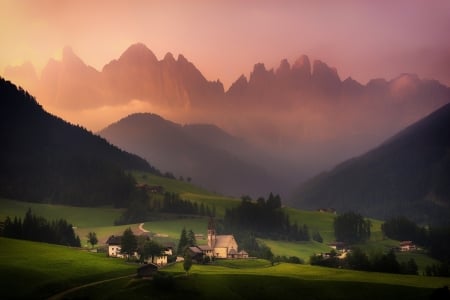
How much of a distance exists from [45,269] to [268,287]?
153 ft

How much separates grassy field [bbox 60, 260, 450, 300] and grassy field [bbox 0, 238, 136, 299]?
23.1 feet

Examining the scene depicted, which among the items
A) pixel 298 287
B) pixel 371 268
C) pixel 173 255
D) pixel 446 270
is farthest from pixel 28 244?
pixel 446 270

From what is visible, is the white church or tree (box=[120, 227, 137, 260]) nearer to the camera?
tree (box=[120, 227, 137, 260])

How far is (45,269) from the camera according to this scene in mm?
126438

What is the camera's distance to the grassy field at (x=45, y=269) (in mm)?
110938

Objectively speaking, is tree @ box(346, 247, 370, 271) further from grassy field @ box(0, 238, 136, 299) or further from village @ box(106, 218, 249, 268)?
grassy field @ box(0, 238, 136, 299)

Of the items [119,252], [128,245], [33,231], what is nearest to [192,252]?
[128,245]

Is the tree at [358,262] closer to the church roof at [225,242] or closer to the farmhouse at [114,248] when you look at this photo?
the church roof at [225,242]

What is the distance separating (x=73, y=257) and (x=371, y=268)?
78377mm

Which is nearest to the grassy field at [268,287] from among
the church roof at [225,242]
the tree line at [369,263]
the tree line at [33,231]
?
the tree line at [369,263]

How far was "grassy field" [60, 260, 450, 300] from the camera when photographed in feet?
370

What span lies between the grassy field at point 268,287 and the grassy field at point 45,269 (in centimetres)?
703

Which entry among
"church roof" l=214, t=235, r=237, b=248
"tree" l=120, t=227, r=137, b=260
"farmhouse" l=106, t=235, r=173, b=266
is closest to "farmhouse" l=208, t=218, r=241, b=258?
"church roof" l=214, t=235, r=237, b=248

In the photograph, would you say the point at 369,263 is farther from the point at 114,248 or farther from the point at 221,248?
the point at 114,248
